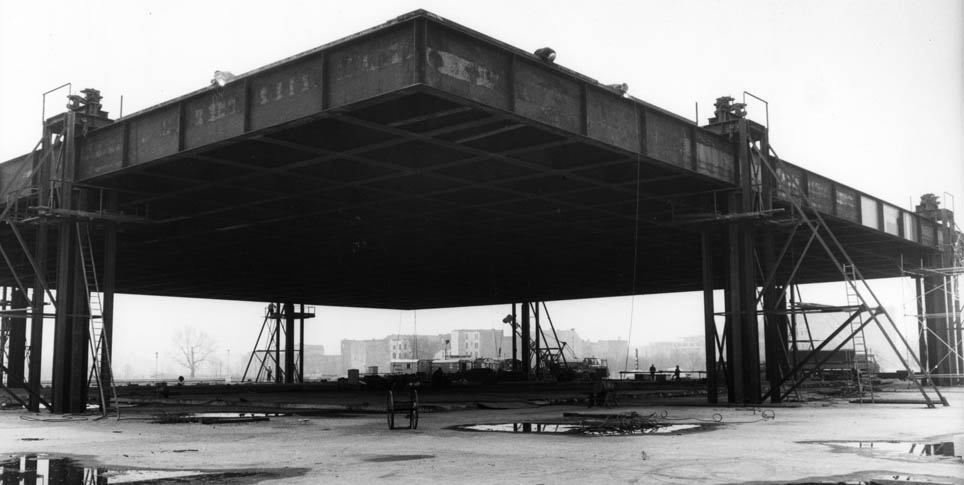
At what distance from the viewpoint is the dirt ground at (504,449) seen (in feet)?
35.1

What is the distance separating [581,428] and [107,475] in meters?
9.80

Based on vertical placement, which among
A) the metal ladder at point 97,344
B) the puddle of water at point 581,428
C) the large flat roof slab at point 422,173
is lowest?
the puddle of water at point 581,428

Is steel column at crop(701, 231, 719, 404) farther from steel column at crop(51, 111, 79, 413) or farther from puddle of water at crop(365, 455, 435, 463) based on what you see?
steel column at crop(51, 111, 79, 413)

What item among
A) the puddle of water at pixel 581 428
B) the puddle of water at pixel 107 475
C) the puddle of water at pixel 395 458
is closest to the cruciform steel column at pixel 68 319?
the puddle of water at pixel 581 428

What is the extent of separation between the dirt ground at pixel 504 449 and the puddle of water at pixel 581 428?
52cm

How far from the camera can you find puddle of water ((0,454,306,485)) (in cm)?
1049

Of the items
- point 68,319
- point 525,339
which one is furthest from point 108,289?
point 525,339

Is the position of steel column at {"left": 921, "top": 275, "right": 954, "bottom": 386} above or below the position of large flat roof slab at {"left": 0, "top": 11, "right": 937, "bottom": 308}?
below

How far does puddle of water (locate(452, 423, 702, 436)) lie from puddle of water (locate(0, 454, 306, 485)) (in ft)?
23.8

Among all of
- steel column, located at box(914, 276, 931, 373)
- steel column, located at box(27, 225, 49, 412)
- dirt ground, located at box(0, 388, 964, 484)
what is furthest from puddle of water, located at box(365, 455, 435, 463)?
steel column, located at box(914, 276, 931, 373)

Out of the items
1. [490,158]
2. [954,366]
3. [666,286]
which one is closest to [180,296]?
[666,286]

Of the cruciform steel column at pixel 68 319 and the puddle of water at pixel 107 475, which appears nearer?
the puddle of water at pixel 107 475

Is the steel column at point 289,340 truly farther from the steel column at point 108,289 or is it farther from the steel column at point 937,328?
the steel column at point 937,328

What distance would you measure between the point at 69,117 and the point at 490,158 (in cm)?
1239
